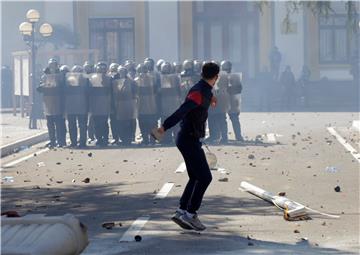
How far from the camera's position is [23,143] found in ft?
85.3

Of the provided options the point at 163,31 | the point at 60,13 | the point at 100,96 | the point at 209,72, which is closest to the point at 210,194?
the point at 209,72

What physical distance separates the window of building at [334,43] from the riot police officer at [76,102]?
2376cm

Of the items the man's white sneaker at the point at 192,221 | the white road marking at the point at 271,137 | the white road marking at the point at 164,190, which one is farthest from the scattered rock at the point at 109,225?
the white road marking at the point at 271,137

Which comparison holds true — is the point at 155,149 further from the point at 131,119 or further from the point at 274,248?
the point at 274,248

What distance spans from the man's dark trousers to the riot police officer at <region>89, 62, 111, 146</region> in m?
12.4

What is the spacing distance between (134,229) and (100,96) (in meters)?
12.7

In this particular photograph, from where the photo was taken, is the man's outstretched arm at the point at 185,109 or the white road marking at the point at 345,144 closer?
the man's outstretched arm at the point at 185,109

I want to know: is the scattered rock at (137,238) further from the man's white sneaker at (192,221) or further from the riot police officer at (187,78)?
the riot police officer at (187,78)

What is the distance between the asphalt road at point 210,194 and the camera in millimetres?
10930

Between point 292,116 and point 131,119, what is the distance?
13.1m

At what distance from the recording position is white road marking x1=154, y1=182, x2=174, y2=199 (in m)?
14.9

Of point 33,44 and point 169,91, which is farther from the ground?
point 33,44

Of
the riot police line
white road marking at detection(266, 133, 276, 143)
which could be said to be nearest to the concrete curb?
the riot police line

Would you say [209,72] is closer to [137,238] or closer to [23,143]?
[137,238]
